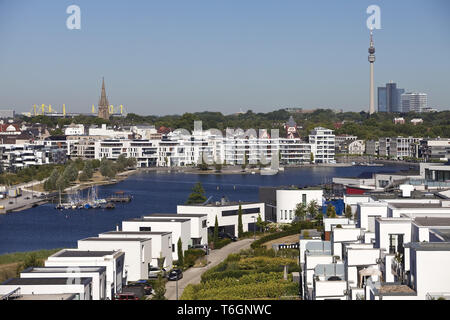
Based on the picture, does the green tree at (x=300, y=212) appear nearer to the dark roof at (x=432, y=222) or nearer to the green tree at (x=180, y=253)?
the green tree at (x=180, y=253)

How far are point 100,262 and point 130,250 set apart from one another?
0.61 m

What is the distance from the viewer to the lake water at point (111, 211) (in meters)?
Result: 7.70

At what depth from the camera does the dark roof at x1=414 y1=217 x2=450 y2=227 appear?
2672 mm

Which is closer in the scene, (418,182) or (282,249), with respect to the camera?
(282,249)

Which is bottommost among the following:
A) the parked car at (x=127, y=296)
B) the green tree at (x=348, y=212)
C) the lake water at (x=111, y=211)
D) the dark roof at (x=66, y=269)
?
the lake water at (x=111, y=211)

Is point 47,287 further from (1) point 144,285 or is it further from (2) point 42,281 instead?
(1) point 144,285

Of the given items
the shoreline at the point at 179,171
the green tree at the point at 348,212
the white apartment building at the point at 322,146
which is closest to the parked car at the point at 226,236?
the green tree at the point at 348,212

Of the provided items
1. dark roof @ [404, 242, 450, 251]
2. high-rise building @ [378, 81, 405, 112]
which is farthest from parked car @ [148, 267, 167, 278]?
high-rise building @ [378, 81, 405, 112]

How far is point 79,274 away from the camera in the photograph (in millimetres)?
3250

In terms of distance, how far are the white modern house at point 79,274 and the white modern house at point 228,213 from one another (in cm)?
288

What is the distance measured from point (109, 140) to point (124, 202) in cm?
986

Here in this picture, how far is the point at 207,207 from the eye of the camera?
6.30 meters
